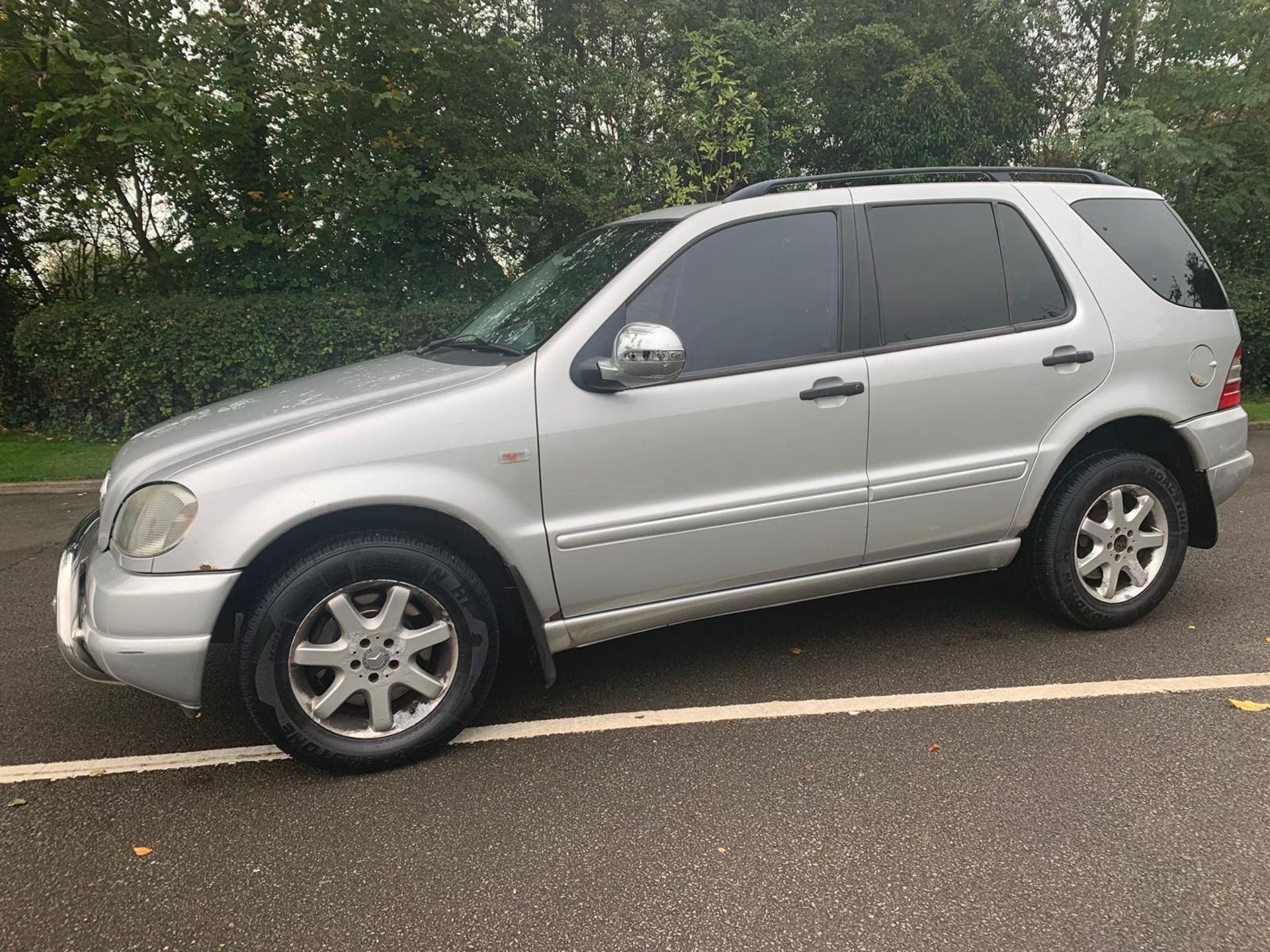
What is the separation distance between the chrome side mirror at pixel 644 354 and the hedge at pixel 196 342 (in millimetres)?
6738

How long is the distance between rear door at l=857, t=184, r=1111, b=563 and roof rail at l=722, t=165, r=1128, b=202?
0.09 metres

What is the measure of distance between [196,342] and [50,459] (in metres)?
1.74

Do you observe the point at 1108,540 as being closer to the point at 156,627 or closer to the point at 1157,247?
the point at 1157,247

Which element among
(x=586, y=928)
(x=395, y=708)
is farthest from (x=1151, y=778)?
(x=395, y=708)

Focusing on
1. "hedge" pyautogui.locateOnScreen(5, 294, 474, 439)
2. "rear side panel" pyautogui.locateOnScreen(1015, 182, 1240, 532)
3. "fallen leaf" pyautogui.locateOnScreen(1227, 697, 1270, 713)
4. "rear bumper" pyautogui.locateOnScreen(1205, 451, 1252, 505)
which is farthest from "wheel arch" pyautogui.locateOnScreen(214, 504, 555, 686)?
"hedge" pyautogui.locateOnScreen(5, 294, 474, 439)

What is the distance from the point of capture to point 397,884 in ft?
7.67

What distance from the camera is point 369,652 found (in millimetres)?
2816

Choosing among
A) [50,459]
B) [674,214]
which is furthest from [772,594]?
[50,459]

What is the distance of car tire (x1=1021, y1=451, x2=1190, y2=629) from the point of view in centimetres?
369

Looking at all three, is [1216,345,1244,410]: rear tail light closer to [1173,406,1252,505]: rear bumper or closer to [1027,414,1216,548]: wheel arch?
[1173,406,1252,505]: rear bumper

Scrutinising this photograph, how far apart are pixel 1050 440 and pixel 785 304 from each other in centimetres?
126

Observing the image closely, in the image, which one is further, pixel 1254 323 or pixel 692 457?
pixel 1254 323

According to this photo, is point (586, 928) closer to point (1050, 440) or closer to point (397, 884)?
point (397, 884)

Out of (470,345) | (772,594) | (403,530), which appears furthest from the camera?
(470,345)
